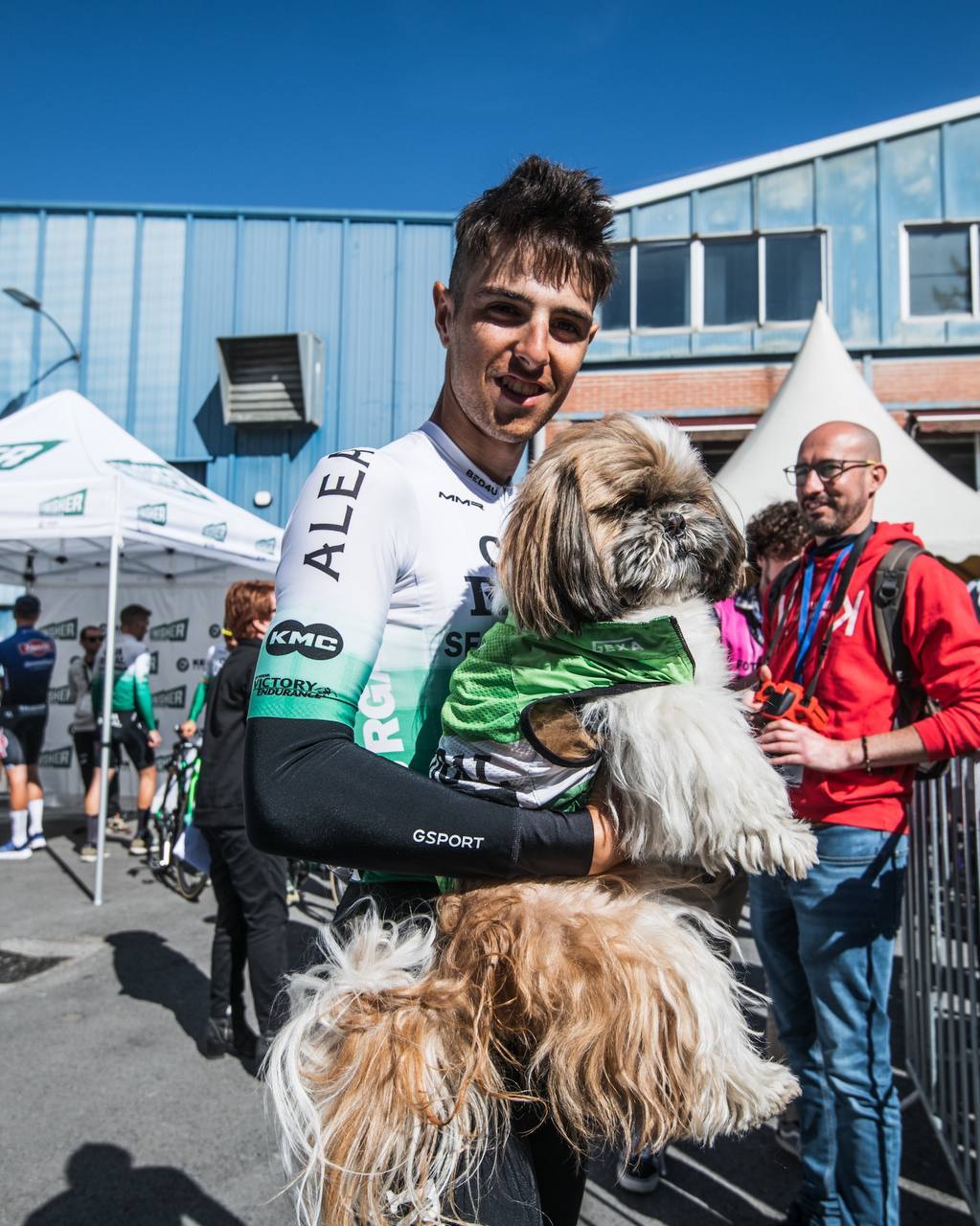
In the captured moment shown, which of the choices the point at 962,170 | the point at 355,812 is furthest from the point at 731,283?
the point at 355,812

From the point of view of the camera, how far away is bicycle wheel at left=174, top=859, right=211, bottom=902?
742cm

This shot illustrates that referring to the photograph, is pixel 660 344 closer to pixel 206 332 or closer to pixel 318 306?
pixel 318 306

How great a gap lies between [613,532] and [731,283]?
47.6 ft

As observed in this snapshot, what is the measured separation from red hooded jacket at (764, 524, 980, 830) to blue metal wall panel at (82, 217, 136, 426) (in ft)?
46.9

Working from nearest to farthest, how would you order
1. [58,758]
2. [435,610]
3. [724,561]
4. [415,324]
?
[435,610] → [724,561] → [58,758] → [415,324]

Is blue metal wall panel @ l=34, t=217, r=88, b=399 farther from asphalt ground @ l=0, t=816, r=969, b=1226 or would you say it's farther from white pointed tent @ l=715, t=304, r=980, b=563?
white pointed tent @ l=715, t=304, r=980, b=563

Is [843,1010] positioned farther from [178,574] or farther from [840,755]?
[178,574]

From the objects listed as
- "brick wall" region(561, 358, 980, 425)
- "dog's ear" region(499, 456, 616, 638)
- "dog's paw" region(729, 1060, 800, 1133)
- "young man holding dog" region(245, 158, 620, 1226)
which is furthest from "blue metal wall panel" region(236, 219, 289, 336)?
"dog's paw" region(729, 1060, 800, 1133)

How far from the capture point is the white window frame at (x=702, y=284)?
14242mm

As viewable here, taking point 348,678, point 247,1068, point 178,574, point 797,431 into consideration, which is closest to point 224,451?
point 178,574

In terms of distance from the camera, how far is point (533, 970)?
1292mm

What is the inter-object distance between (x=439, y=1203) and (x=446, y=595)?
921 mm

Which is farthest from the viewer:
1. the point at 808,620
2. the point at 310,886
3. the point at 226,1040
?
the point at 310,886

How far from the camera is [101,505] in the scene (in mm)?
7184
